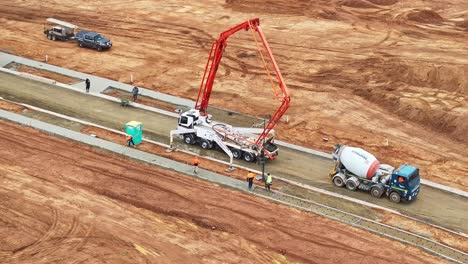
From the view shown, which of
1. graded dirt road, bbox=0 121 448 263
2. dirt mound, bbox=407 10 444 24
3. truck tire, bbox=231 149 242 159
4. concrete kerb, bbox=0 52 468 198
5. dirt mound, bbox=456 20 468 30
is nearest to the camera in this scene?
graded dirt road, bbox=0 121 448 263

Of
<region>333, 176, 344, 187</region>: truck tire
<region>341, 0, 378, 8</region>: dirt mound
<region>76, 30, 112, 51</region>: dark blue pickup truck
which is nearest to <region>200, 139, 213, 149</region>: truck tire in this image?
<region>333, 176, 344, 187</region>: truck tire

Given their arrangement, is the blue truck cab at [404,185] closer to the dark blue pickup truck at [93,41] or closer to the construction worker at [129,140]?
the construction worker at [129,140]

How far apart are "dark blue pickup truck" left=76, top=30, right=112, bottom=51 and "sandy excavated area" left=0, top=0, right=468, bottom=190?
86 cm

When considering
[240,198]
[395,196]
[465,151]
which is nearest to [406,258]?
[395,196]

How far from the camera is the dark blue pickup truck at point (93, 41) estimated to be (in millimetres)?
54344

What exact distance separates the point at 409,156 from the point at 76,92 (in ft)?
81.7

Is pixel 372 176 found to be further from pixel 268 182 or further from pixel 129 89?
pixel 129 89

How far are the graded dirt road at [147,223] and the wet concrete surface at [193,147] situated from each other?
4053 millimetres

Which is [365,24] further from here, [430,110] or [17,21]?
[17,21]

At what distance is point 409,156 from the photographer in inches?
1481

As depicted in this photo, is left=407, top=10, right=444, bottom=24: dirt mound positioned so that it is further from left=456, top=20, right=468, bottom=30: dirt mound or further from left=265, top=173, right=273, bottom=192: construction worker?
left=265, top=173, right=273, bottom=192: construction worker

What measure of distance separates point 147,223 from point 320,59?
3135cm

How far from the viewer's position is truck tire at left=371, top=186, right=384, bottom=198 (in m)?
31.4

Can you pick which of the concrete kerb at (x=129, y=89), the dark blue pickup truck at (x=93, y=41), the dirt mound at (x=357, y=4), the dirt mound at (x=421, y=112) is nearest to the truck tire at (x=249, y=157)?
the concrete kerb at (x=129, y=89)
